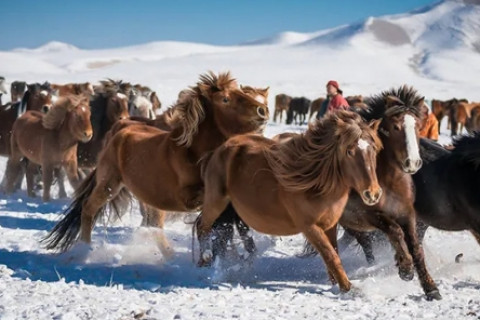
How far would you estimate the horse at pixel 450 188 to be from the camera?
623 centimetres

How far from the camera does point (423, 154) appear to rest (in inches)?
261

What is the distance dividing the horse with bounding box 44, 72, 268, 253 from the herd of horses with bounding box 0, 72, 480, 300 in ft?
0.03

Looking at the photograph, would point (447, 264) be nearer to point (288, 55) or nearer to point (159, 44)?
point (288, 55)

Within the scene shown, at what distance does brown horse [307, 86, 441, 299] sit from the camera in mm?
5676

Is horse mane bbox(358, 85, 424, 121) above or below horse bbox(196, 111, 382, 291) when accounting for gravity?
above

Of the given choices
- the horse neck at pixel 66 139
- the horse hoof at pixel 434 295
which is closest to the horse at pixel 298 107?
the horse neck at pixel 66 139

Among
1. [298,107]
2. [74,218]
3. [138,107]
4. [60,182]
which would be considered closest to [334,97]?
[138,107]

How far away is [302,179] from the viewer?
5348mm

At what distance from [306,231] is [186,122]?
5.73 feet

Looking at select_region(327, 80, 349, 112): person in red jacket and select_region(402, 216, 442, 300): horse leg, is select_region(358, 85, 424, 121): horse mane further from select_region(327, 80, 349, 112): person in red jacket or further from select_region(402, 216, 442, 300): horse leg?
select_region(327, 80, 349, 112): person in red jacket

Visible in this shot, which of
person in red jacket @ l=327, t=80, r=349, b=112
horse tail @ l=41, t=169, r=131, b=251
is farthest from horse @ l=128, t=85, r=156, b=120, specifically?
horse tail @ l=41, t=169, r=131, b=251

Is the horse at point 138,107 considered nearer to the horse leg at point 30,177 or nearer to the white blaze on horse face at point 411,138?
the horse leg at point 30,177

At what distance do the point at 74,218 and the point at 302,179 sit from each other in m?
3.00

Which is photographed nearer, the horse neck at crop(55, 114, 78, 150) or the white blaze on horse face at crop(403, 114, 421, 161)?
the white blaze on horse face at crop(403, 114, 421, 161)
